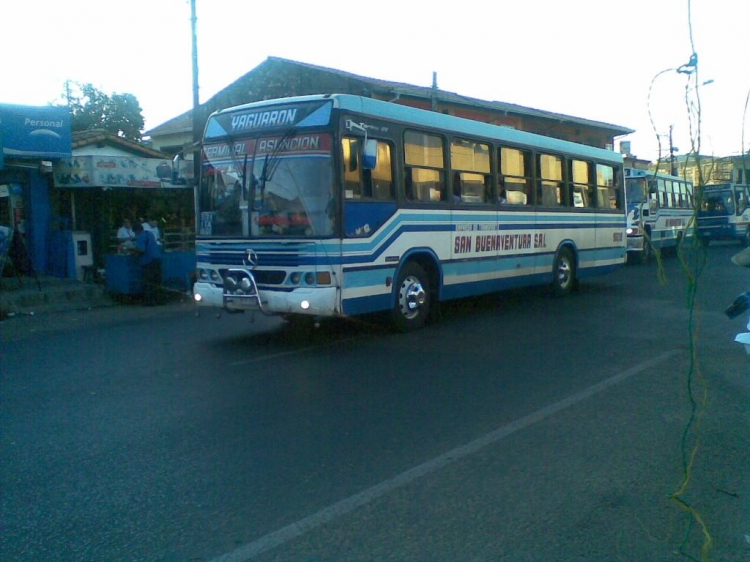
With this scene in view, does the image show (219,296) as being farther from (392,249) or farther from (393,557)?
(393,557)

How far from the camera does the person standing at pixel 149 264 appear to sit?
15.8 m

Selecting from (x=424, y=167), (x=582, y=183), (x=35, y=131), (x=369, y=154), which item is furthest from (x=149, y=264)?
(x=582, y=183)

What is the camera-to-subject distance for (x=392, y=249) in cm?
1031

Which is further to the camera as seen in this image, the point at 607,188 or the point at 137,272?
the point at 607,188

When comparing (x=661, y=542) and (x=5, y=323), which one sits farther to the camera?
(x=5, y=323)

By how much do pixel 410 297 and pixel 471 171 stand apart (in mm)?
2525

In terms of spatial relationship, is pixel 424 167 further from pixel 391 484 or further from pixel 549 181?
pixel 391 484

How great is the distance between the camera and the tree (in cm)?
5428

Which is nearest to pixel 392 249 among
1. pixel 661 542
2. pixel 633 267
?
pixel 661 542

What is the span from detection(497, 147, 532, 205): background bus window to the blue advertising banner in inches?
406

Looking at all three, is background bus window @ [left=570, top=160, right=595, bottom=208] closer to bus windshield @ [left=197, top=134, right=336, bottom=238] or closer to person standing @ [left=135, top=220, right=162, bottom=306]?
bus windshield @ [left=197, top=134, right=336, bottom=238]

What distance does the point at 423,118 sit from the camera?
11008 millimetres

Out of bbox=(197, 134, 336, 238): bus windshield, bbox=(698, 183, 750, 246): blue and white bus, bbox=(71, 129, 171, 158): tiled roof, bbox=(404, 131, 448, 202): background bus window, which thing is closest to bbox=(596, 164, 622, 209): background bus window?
bbox=(404, 131, 448, 202): background bus window

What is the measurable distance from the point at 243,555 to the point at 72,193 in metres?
17.1
